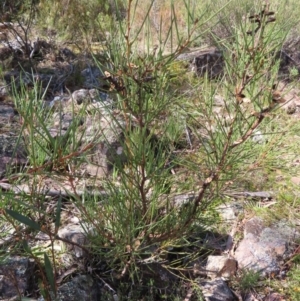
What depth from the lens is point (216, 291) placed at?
1.65 m

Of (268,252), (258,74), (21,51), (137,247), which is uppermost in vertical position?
(258,74)

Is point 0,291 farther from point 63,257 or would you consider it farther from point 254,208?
point 254,208

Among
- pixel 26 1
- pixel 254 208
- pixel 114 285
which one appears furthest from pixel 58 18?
pixel 114 285

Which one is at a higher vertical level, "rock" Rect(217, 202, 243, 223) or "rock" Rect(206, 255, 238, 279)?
"rock" Rect(217, 202, 243, 223)

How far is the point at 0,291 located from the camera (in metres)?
1.43

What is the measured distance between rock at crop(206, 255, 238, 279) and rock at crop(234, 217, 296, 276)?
0.21ft

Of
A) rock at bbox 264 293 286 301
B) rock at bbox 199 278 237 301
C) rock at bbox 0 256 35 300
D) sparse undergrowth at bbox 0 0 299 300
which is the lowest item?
rock at bbox 264 293 286 301

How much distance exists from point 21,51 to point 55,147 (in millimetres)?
3736

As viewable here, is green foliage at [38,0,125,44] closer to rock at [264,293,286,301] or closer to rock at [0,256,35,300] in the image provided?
rock at [0,256,35,300]

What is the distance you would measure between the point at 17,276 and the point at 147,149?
2.35 feet

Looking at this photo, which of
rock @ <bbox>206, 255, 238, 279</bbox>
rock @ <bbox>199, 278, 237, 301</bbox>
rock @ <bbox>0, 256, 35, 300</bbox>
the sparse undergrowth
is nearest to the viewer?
the sparse undergrowth

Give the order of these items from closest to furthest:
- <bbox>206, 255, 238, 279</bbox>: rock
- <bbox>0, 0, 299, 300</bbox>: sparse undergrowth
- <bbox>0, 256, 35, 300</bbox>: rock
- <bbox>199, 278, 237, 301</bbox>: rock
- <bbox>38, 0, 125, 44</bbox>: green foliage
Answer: <bbox>0, 0, 299, 300</bbox>: sparse undergrowth
<bbox>0, 256, 35, 300</bbox>: rock
<bbox>199, 278, 237, 301</bbox>: rock
<bbox>206, 255, 238, 279</bbox>: rock
<bbox>38, 0, 125, 44</bbox>: green foliage

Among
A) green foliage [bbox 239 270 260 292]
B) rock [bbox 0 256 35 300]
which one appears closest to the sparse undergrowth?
green foliage [bbox 239 270 260 292]

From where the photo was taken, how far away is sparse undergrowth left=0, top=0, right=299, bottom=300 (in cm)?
97
